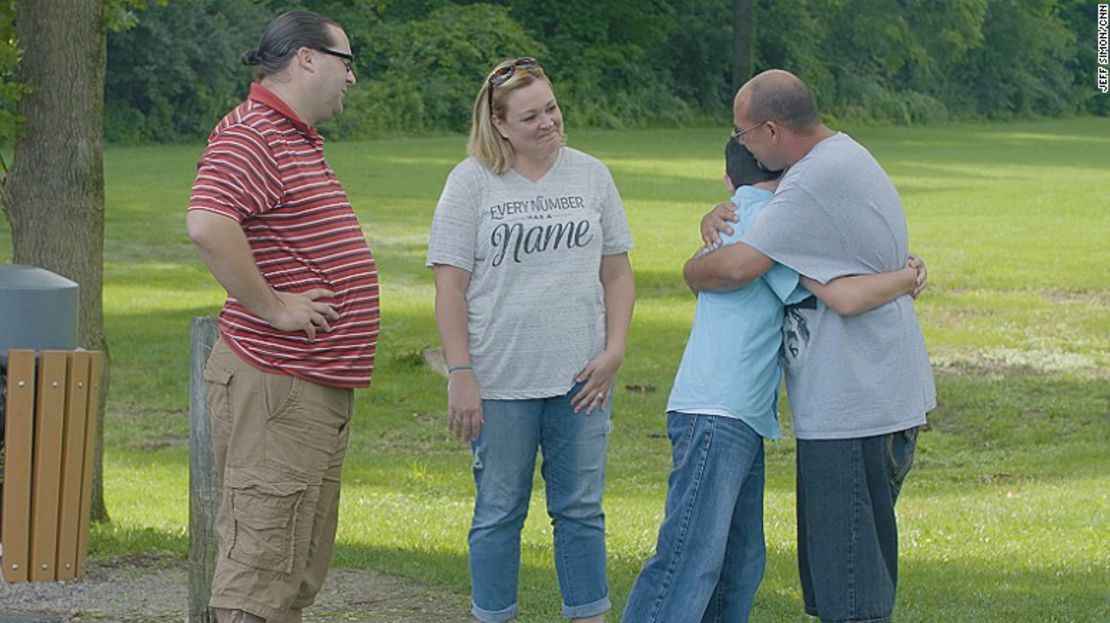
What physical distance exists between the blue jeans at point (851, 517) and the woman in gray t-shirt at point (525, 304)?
89 centimetres

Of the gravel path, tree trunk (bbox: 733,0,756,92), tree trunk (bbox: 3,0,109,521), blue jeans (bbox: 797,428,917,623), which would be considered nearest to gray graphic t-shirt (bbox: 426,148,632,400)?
blue jeans (bbox: 797,428,917,623)

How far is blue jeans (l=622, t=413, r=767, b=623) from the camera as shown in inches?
Result: 202

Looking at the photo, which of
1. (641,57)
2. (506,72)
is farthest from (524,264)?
(641,57)

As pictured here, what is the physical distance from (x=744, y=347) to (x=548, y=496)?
41.9 inches

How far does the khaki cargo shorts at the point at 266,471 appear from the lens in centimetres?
488

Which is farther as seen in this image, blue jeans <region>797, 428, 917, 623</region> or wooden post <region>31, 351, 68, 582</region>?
wooden post <region>31, 351, 68, 582</region>

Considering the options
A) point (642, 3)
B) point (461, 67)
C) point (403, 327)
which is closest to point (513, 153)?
point (403, 327)

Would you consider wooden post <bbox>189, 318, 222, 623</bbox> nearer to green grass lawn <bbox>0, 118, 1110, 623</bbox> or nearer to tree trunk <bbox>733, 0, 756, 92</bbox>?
green grass lawn <bbox>0, 118, 1110, 623</bbox>

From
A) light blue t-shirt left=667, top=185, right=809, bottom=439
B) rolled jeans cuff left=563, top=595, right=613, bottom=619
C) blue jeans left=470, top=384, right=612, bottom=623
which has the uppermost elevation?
light blue t-shirt left=667, top=185, right=809, bottom=439

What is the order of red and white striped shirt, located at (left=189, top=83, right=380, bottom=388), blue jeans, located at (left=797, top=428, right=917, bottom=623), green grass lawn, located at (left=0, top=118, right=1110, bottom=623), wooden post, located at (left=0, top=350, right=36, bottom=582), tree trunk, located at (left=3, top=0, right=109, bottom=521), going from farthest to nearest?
green grass lawn, located at (left=0, top=118, right=1110, bottom=623)
tree trunk, located at (left=3, top=0, right=109, bottom=521)
wooden post, located at (left=0, top=350, right=36, bottom=582)
blue jeans, located at (left=797, top=428, right=917, bottom=623)
red and white striped shirt, located at (left=189, top=83, right=380, bottom=388)

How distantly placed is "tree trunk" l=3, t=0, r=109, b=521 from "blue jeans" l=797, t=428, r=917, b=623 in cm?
377

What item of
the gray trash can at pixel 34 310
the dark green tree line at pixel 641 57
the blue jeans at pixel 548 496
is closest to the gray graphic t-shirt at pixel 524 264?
the blue jeans at pixel 548 496

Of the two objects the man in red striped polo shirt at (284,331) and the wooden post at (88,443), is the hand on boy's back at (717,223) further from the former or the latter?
the wooden post at (88,443)

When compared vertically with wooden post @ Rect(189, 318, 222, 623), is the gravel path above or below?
below
